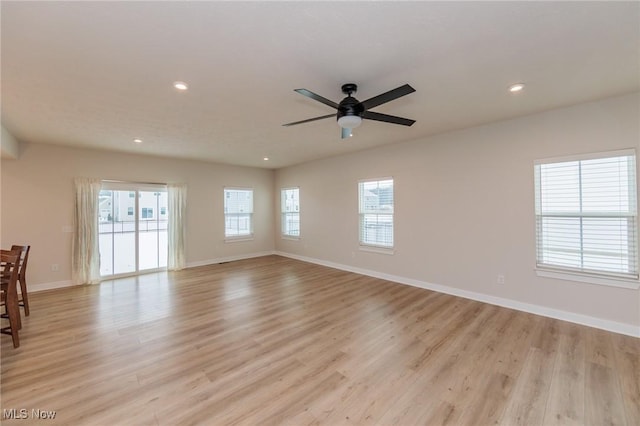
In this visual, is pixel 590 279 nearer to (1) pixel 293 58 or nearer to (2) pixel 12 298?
(1) pixel 293 58

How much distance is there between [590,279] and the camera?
10.5 ft

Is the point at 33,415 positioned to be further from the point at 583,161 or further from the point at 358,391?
the point at 583,161

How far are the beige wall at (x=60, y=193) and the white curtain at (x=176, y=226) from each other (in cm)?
20

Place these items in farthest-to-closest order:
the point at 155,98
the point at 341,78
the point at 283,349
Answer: the point at 155,98, the point at 283,349, the point at 341,78

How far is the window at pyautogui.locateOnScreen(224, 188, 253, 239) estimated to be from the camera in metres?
7.25

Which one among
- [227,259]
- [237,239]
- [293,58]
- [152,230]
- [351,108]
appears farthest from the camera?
[237,239]

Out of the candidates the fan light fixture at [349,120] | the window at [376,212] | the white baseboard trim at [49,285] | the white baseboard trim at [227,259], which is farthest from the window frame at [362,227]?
the white baseboard trim at [49,285]

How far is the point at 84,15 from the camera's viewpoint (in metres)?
1.65

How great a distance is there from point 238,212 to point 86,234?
331 centimetres

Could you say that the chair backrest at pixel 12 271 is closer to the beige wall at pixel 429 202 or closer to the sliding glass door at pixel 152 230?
the beige wall at pixel 429 202

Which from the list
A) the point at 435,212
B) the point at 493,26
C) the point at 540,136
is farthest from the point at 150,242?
the point at 540,136

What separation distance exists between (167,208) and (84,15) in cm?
514

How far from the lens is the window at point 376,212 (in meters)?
5.35

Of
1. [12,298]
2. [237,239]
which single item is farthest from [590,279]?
[237,239]
